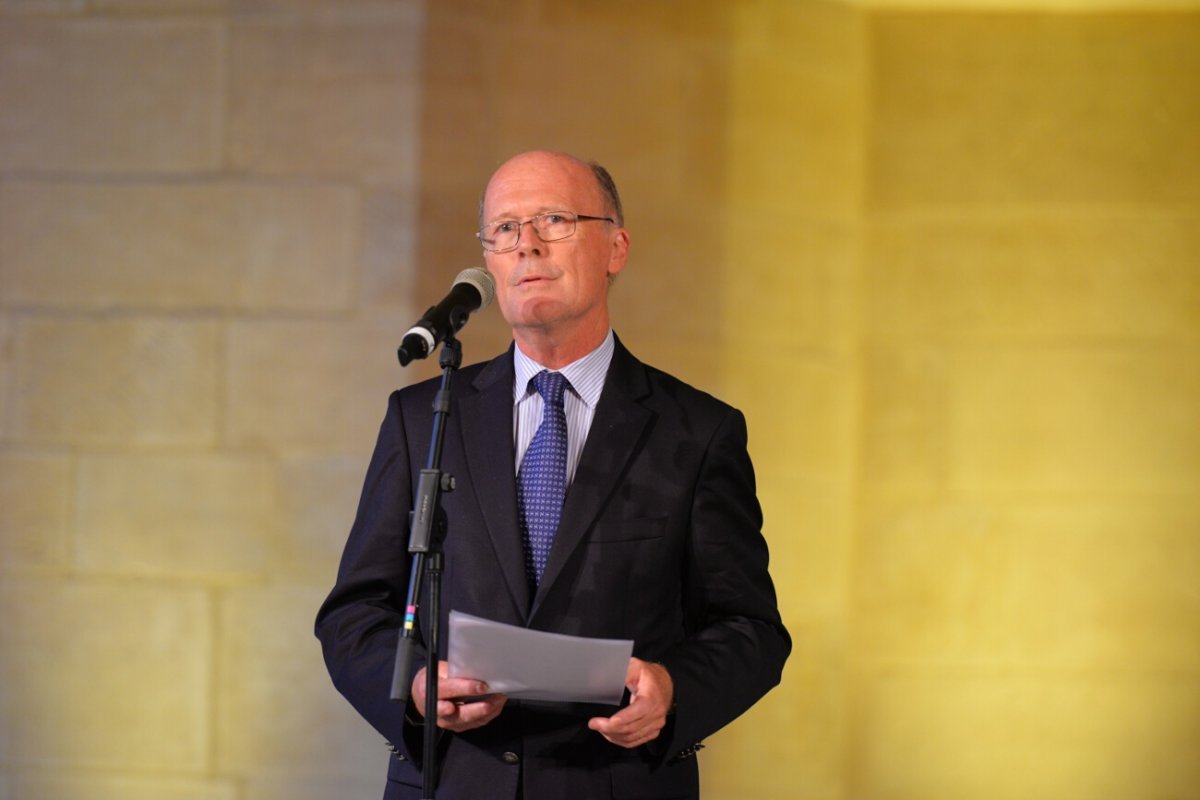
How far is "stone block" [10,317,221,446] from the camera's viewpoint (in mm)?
3975

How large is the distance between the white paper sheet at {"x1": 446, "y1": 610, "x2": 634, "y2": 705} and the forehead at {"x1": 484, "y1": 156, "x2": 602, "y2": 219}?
83cm

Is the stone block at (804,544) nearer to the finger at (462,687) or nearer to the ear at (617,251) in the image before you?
the ear at (617,251)

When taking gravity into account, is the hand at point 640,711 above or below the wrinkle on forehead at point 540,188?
below

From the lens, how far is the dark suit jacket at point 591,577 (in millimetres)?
2279

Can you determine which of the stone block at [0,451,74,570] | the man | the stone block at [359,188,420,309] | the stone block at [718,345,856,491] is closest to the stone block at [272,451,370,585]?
the stone block at [359,188,420,309]

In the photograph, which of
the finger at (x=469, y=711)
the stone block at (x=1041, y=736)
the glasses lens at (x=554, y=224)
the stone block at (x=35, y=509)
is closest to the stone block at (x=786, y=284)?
the stone block at (x=1041, y=736)

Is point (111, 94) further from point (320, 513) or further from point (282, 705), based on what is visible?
point (282, 705)

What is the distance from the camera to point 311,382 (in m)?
3.96

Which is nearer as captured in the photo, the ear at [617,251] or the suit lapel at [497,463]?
the suit lapel at [497,463]

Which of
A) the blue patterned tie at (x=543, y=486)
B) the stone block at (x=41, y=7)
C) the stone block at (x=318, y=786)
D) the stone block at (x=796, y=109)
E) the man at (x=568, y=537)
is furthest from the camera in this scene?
the stone block at (x=796, y=109)

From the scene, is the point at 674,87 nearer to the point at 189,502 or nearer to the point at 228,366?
the point at 228,366

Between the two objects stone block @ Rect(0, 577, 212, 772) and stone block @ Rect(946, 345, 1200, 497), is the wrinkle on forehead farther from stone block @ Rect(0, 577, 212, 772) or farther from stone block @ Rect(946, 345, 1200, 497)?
stone block @ Rect(946, 345, 1200, 497)

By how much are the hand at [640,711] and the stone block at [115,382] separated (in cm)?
215

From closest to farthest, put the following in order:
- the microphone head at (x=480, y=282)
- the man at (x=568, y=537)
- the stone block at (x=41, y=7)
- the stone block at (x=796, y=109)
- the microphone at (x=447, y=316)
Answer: the microphone at (x=447, y=316), the microphone head at (x=480, y=282), the man at (x=568, y=537), the stone block at (x=41, y=7), the stone block at (x=796, y=109)
